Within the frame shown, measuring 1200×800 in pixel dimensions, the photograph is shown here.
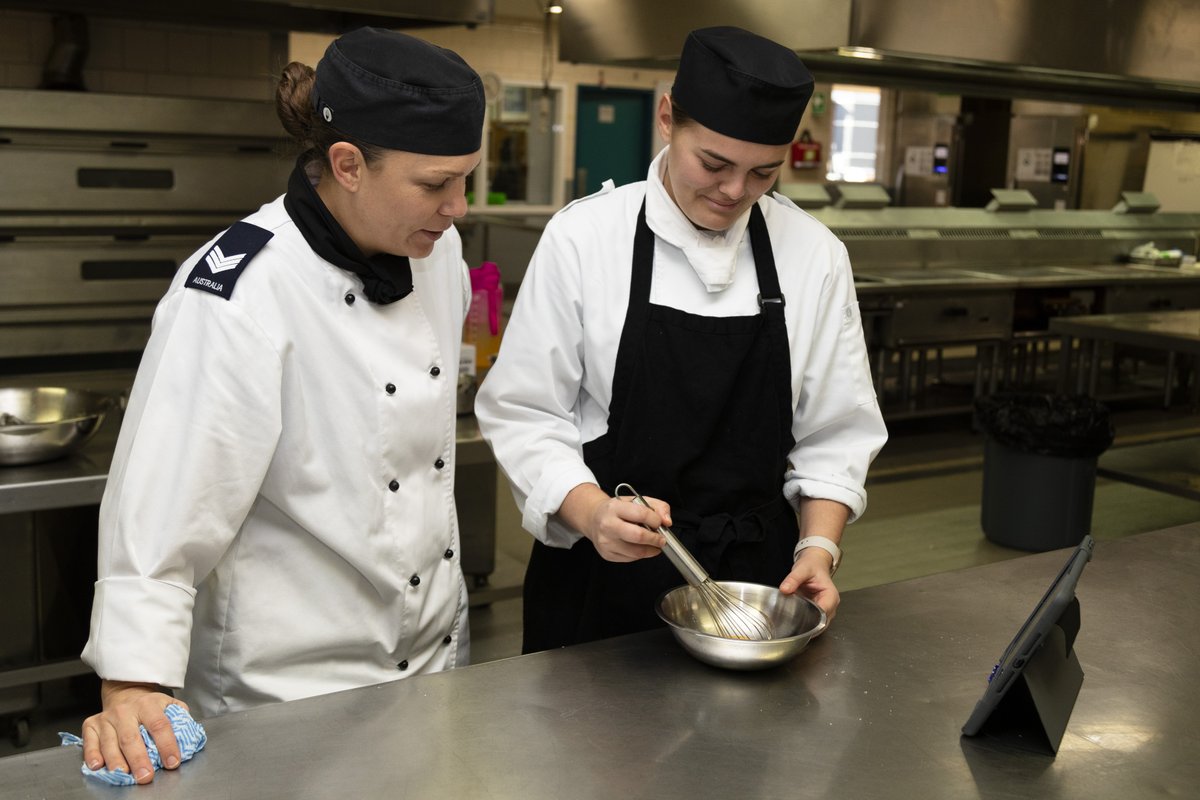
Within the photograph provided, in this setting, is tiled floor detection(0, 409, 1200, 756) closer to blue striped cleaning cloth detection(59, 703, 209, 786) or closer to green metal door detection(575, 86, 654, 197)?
blue striped cleaning cloth detection(59, 703, 209, 786)

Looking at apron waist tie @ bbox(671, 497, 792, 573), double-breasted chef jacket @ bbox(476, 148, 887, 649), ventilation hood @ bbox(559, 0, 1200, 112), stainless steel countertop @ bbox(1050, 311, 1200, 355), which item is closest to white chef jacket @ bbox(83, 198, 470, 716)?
double-breasted chef jacket @ bbox(476, 148, 887, 649)

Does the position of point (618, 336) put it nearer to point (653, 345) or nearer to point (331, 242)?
point (653, 345)

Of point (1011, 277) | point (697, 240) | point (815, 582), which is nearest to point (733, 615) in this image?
point (815, 582)

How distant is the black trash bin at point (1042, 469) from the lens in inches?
177

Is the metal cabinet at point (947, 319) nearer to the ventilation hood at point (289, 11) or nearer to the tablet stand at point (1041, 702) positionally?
the ventilation hood at point (289, 11)

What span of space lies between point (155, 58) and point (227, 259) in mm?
4583

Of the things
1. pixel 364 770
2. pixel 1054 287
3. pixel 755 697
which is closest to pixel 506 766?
pixel 364 770

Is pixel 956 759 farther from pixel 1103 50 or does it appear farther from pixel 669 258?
pixel 1103 50

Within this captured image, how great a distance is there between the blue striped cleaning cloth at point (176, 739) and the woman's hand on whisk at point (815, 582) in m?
0.70

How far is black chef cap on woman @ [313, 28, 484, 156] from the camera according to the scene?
131 cm

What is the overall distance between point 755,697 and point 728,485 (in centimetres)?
39

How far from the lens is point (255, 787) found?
1.11m

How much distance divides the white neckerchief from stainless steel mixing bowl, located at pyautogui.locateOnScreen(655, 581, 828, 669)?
16.8 inches

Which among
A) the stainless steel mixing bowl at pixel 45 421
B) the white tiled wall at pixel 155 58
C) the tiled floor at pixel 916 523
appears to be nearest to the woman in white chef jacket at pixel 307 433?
the stainless steel mixing bowl at pixel 45 421
